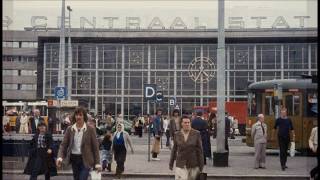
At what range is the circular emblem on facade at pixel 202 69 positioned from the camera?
71.6 meters

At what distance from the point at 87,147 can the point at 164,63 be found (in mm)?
65450

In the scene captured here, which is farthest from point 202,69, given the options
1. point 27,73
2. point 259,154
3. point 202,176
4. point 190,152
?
point 202,176

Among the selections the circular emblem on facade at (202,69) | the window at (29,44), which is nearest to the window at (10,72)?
the window at (29,44)

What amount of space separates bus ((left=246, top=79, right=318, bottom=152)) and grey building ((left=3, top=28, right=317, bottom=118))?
1860 inches

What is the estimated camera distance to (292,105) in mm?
22984

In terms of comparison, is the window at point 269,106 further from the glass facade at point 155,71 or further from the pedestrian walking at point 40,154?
the glass facade at point 155,71

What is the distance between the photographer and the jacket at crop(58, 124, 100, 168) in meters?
10.3

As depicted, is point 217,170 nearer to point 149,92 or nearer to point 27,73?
point 149,92

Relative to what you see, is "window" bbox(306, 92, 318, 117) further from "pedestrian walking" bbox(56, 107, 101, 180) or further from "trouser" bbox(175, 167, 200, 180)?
"pedestrian walking" bbox(56, 107, 101, 180)

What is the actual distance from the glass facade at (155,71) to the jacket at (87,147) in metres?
62.3

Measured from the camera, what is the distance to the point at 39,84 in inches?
3132

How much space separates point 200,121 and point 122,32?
59718 mm

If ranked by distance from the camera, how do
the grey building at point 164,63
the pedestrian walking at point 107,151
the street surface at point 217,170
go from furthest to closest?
1. the grey building at point 164,63
2. the pedestrian walking at point 107,151
3. the street surface at point 217,170

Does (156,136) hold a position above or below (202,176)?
below
